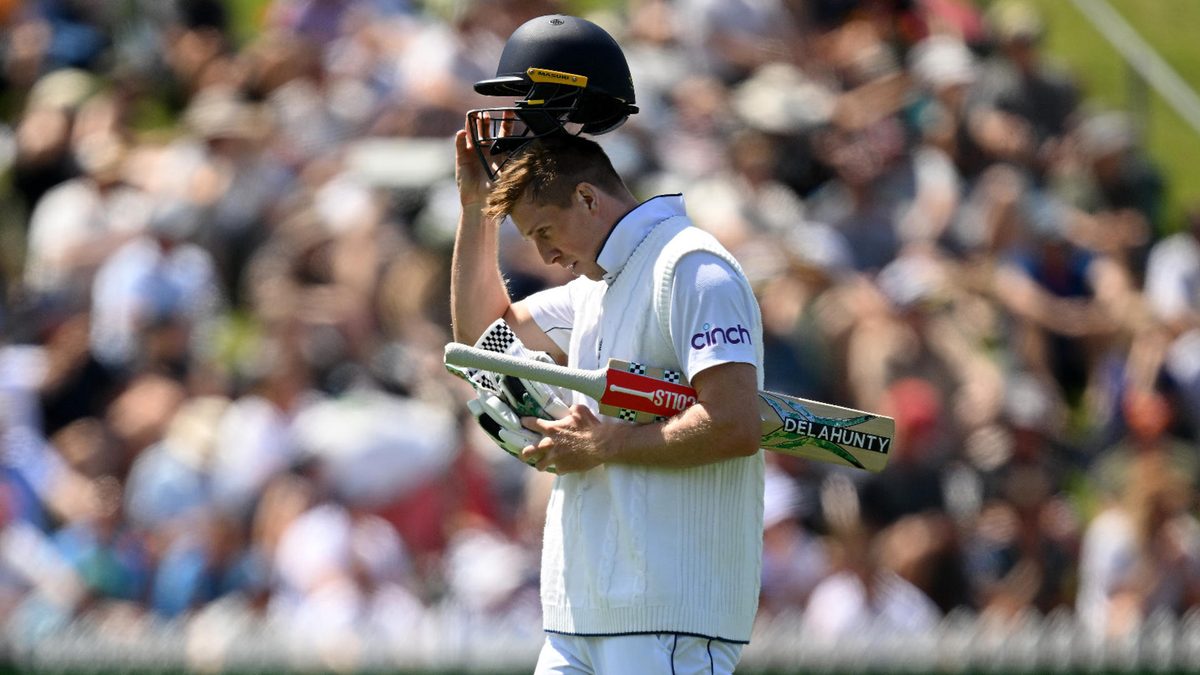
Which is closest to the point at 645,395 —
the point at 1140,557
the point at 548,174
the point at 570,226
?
the point at 570,226

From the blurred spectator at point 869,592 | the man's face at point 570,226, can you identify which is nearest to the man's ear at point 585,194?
the man's face at point 570,226

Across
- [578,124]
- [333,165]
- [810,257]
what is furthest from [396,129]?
[578,124]

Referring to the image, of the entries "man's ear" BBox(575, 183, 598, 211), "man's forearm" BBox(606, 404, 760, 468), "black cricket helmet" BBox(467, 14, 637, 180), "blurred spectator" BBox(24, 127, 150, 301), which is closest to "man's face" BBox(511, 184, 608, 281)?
"man's ear" BBox(575, 183, 598, 211)

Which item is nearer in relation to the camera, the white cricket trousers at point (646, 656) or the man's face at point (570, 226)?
the white cricket trousers at point (646, 656)

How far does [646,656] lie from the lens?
4371mm

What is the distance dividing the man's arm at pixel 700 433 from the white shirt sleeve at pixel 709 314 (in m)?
0.03

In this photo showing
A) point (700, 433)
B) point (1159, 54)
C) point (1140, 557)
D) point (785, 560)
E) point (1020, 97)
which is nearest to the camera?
point (700, 433)

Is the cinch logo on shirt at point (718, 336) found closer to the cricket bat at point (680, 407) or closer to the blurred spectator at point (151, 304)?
the cricket bat at point (680, 407)

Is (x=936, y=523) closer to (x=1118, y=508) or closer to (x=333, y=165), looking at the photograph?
(x=1118, y=508)

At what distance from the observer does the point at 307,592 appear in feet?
29.2

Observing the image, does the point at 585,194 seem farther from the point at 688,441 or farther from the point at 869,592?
the point at 869,592

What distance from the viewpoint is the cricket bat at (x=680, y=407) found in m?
4.43

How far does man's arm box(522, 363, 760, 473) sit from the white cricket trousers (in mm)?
389

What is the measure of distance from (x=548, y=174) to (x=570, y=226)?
0.13 m
